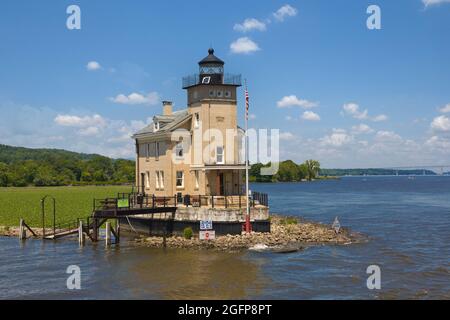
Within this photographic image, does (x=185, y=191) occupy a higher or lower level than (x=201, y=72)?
lower

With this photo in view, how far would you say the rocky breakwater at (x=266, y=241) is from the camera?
1307 inches

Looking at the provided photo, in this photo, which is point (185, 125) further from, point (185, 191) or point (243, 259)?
point (243, 259)

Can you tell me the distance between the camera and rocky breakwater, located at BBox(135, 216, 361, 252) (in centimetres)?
3319

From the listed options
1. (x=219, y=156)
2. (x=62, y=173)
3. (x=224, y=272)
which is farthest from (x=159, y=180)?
(x=62, y=173)

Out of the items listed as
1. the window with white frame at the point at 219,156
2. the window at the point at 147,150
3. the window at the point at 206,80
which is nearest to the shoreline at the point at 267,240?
the window with white frame at the point at 219,156

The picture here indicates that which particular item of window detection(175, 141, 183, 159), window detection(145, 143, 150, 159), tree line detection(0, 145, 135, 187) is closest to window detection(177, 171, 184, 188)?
window detection(175, 141, 183, 159)

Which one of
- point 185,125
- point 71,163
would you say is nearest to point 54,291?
point 185,125

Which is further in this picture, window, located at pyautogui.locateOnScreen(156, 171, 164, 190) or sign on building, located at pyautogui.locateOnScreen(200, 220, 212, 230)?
window, located at pyautogui.locateOnScreen(156, 171, 164, 190)

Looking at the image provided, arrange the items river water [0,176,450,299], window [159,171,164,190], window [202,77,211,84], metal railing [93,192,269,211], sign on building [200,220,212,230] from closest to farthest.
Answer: river water [0,176,450,299], sign on building [200,220,212,230], metal railing [93,192,269,211], window [202,77,211,84], window [159,171,164,190]

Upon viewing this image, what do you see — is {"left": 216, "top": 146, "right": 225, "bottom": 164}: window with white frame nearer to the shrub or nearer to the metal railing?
the metal railing

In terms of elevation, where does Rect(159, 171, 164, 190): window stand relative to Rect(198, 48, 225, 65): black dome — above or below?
below

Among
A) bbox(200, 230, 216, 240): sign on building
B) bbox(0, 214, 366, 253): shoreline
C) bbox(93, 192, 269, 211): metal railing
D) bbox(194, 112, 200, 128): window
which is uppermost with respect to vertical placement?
bbox(194, 112, 200, 128): window

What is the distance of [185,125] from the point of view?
134 feet

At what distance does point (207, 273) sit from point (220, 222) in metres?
9.10
